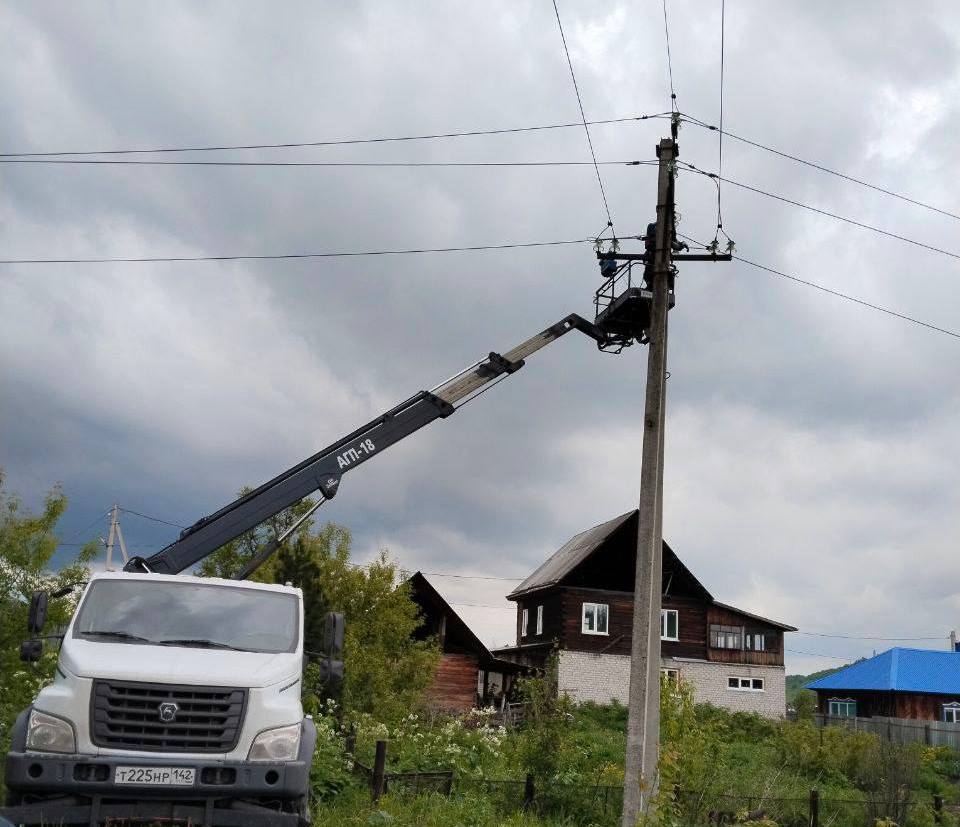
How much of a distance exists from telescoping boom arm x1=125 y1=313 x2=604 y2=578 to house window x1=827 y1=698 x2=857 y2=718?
41701 millimetres

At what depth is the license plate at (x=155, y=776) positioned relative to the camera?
300 inches

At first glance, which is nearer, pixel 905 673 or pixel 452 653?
pixel 452 653

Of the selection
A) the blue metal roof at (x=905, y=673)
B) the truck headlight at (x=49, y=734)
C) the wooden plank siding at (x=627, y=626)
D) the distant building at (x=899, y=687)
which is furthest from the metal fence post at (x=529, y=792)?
the blue metal roof at (x=905, y=673)

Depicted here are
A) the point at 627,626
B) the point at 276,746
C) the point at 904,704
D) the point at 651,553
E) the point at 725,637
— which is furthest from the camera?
the point at 904,704

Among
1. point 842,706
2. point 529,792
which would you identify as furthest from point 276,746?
point 842,706

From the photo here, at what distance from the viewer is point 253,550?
35.1m

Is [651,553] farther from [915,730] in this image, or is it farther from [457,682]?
[915,730]

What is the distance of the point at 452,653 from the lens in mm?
39281

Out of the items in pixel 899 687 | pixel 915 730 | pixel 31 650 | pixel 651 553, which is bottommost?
pixel 31 650

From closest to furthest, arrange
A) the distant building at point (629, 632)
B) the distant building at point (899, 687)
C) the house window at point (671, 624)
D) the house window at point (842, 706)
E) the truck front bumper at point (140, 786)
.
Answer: the truck front bumper at point (140, 786)
the distant building at point (629, 632)
the house window at point (671, 624)
the distant building at point (899, 687)
the house window at point (842, 706)

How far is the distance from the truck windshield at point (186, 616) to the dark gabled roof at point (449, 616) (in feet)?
93.4

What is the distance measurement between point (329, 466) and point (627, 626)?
98.3 feet

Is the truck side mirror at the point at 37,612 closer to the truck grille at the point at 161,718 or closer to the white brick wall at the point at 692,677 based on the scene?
the truck grille at the point at 161,718

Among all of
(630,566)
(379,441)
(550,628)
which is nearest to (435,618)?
(550,628)
